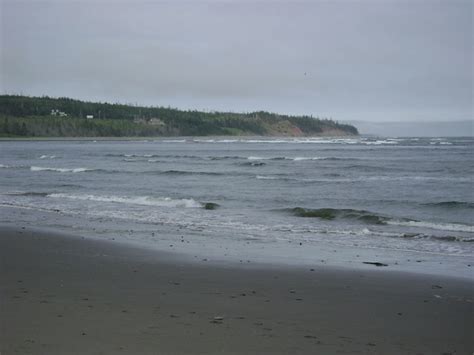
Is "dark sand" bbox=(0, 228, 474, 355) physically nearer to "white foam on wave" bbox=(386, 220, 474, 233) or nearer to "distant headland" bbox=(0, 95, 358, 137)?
"white foam on wave" bbox=(386, 220, 474, 233)

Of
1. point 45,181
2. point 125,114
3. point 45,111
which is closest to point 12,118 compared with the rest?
point 45,111

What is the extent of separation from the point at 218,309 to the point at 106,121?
15712 centimetres

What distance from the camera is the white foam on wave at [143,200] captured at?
20855 mm

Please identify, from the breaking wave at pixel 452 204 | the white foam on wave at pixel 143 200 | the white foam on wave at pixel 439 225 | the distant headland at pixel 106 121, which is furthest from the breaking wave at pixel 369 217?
the distant headland at pixel 106 121

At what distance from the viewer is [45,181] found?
1204 inches

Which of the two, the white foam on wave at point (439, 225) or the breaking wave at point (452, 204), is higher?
the breaking wave at point (452, 204)

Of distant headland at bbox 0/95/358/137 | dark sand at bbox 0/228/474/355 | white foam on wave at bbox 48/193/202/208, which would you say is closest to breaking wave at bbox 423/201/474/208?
white foam on wave at bbox 48/193/202/208

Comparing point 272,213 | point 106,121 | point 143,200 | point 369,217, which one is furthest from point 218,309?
point 106,121

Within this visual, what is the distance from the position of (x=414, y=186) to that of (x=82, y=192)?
16070 mm

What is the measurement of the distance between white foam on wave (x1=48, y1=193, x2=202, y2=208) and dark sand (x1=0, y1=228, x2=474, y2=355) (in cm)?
1076

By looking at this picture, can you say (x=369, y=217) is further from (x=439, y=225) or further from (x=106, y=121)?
(x=106, y=121)

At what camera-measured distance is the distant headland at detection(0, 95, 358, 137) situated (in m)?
140

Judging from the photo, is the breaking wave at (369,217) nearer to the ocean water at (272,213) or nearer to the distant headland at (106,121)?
the ocean water at (272,213)

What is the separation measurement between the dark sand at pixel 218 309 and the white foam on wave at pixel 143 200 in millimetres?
10758
